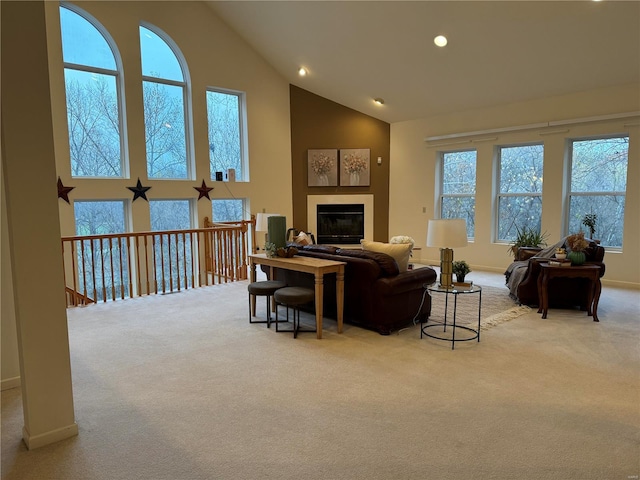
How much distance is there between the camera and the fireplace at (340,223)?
29.6ft

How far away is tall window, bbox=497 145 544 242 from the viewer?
279 inches

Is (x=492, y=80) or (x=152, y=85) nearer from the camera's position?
(x=492, y=80)

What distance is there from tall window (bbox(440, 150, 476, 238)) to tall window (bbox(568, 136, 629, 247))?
1.68 m

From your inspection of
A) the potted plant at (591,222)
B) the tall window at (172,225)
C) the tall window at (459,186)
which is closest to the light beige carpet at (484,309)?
the potted plant at (591,222)

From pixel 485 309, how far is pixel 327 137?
5286 millimetres

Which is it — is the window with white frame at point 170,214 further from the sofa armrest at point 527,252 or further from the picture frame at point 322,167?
the sofa armrest at point 527,252

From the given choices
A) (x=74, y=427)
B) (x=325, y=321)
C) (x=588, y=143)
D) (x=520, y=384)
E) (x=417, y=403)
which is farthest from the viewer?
(x=588, y=143)

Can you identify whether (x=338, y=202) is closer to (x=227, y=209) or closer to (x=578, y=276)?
(x=227, y=209)

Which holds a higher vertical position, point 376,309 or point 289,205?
point 289,205

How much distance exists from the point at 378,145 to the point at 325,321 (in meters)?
5.52

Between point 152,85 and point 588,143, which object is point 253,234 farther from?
point 588,143

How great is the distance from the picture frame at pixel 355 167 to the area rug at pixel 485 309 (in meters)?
3.99

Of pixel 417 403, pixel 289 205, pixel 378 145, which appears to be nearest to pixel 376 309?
pixel 417 403

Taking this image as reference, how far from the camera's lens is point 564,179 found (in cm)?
671
